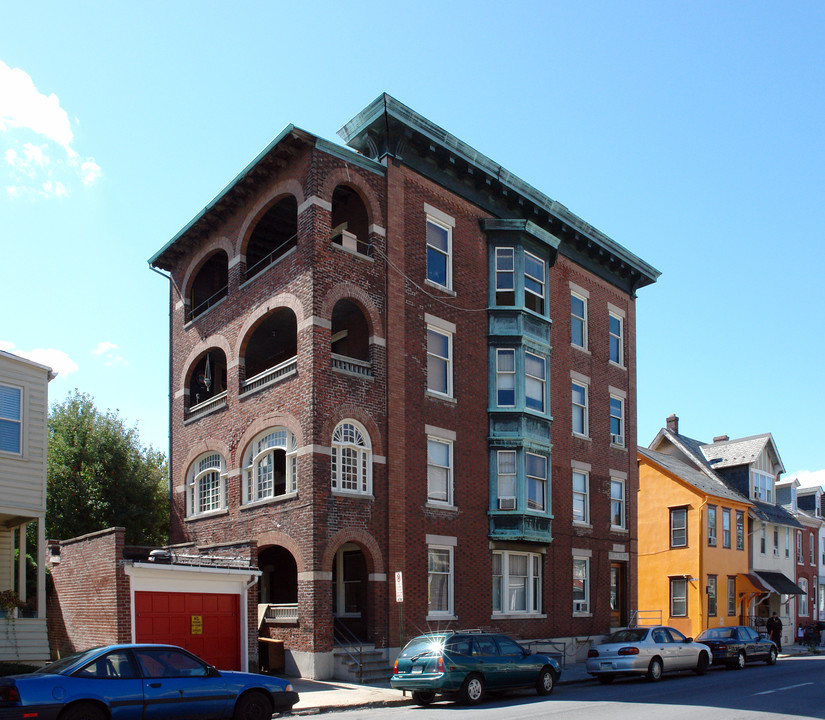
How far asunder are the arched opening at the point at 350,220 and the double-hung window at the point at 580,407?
10.5 metres

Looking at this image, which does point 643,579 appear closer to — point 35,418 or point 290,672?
point 290,672

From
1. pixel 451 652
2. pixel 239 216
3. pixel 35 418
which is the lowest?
pixel 451 652

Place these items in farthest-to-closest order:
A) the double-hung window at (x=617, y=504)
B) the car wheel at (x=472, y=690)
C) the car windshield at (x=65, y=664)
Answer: the double-hung window at (x=617, y=504), the car wheel at (x=472, y=690), the car windshield at (x=65, y=664)

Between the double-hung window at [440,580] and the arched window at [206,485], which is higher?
the arched window at [206,485]

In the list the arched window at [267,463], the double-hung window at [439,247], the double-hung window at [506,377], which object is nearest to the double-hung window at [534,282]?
the double-hung window at [506,377]

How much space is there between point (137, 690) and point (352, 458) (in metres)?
10.8

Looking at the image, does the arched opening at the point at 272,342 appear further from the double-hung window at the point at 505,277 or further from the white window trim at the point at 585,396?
the white window trim at the point at 585,396

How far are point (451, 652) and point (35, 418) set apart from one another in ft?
38.2

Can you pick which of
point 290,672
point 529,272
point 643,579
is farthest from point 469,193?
point 643,579

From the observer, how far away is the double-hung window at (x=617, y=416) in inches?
1315

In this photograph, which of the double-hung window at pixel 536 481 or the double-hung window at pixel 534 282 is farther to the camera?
the double-hung window at pixel 534 282

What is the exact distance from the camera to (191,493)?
2852 centimetres

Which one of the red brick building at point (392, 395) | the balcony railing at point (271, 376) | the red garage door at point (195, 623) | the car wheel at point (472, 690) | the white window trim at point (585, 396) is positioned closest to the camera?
the car wheel at point (472, 690)

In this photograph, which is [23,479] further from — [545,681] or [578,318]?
[578,318]
